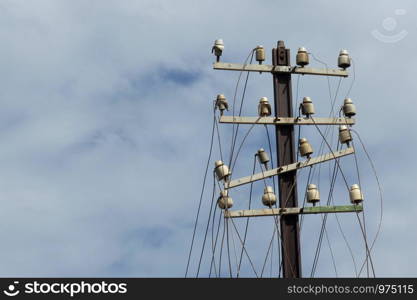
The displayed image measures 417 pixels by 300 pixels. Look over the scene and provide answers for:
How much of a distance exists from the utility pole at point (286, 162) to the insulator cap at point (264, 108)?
29 centimetres

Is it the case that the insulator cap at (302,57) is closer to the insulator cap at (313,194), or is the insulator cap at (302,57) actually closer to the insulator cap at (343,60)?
the insulator cap at (343,60)

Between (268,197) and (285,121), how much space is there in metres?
2.45

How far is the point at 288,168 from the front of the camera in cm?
3144

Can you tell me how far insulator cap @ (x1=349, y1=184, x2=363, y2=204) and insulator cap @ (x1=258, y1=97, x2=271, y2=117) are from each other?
348 cm

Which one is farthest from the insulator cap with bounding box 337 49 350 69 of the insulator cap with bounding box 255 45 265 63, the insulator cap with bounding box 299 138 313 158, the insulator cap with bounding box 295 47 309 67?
the insulator cap with bounding box 299 138 313 158

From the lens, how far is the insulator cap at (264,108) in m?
32.0

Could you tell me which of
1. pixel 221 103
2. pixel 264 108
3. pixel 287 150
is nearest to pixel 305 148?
pixel 287 150

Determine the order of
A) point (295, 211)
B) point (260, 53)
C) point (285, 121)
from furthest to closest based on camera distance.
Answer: point (260, 53) → point (285, 121) → point (295, 211)

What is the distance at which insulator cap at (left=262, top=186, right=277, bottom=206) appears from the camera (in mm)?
31328

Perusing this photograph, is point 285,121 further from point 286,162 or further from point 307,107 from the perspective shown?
point 286,162

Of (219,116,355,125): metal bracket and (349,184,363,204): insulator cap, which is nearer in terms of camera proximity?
(349,184,363,204): insulator cap

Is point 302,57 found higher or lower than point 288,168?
higher

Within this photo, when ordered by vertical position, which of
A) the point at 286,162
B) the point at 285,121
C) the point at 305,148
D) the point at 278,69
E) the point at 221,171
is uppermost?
the point at 278,69

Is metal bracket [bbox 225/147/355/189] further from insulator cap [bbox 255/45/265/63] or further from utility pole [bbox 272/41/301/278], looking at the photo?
insulator cap [bbox 255/45/265/63]
